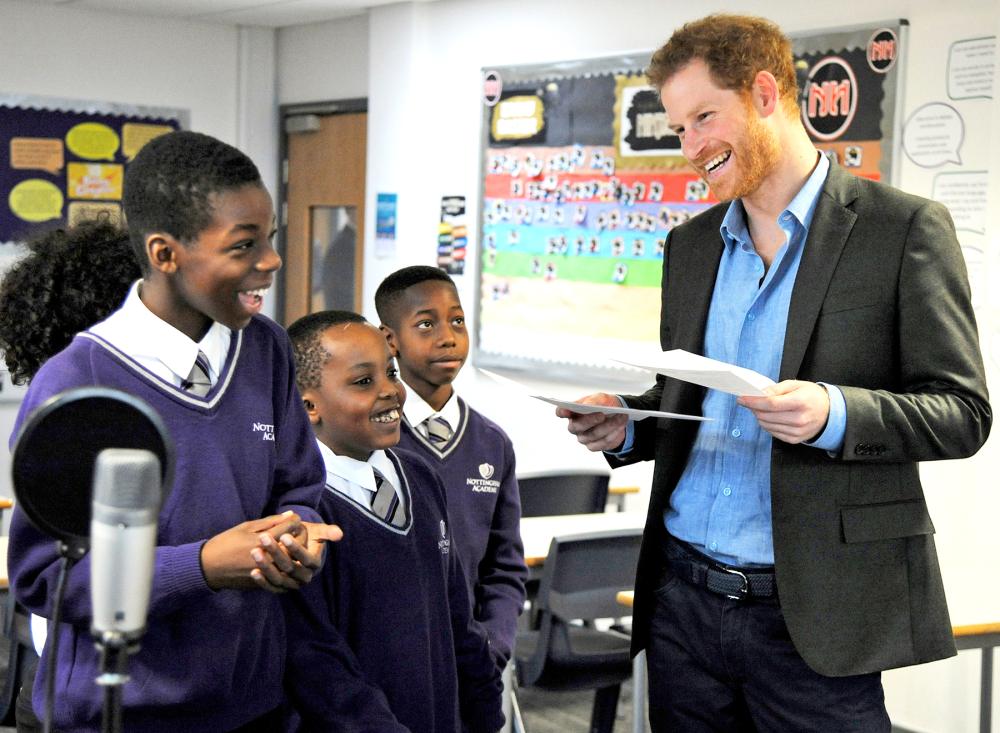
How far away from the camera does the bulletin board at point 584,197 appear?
4.83 m

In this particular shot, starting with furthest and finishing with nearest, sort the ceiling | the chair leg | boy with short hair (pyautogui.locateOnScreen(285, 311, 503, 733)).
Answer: the ceiling, the chair leg, boy with short hair (pyautogui.locateOnScreen(285, 311, 503, 733))

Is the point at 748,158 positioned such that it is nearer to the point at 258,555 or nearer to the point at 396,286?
the point at 258,555

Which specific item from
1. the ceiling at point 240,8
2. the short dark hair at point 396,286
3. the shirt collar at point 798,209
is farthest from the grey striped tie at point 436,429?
the ceiling at point 240,8

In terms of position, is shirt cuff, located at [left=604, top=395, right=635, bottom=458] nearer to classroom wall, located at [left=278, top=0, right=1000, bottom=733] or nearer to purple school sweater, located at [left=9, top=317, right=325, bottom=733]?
purple school sweater, located at [left=9, top=317, right=325, bottom=733]

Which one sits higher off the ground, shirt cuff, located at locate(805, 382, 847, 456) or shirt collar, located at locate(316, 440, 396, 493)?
shirt cuff, located at locate(805, 382, 847, 456)

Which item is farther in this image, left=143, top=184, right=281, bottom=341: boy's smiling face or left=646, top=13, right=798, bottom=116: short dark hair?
left=646, top=13, right=798, bottom=116: short dark hair

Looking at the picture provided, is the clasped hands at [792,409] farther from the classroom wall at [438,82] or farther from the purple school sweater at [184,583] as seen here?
the classroom wall at [438,82]

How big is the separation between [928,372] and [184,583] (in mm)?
951

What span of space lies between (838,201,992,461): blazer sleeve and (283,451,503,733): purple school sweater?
2.25 ft

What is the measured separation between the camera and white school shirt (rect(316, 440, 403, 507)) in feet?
6.20

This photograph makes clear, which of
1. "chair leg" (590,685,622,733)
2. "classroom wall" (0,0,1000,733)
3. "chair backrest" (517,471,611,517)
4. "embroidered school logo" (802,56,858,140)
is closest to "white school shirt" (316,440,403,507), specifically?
"chair leg" (590,685,622,733)

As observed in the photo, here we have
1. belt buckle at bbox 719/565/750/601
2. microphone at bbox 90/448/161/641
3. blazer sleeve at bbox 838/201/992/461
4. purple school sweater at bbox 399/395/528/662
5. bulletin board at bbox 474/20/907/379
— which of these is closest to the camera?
microphone at bbox 90/448/161/641

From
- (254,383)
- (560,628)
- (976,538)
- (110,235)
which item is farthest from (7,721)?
(976,538)

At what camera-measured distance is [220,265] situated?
4.80 ft
